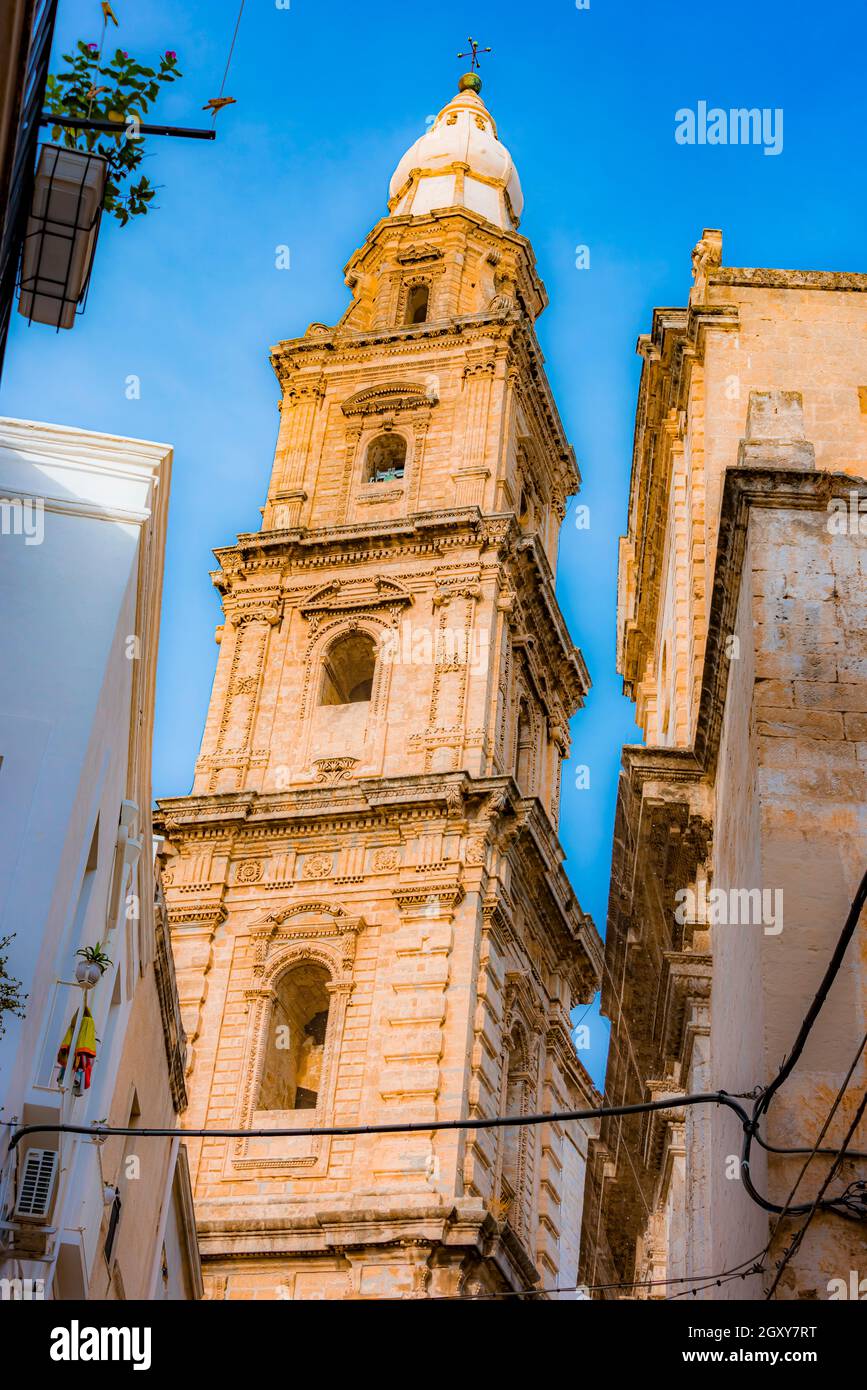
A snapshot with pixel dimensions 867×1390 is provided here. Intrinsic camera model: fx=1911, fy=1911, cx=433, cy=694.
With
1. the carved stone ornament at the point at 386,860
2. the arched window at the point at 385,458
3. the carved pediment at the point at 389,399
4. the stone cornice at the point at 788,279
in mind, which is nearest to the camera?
the stone cornice at the point at 788,279

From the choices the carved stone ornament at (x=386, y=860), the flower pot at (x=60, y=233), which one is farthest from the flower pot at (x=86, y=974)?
the carved stone ornament at (x=386, y=860)

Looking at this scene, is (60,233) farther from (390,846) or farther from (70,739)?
(390,846)

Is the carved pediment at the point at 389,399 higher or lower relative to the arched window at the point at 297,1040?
higher

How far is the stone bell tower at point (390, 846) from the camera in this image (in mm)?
29156

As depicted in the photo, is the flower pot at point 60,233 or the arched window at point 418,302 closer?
the flower pot at point 60,233

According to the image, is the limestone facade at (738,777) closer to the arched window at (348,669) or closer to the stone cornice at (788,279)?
the stone cornice at (788,279)

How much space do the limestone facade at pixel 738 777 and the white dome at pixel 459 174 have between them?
1153 inches

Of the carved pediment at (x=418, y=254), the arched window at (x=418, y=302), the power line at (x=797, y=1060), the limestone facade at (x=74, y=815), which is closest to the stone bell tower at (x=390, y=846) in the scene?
the arched window at (x=418, y=302)

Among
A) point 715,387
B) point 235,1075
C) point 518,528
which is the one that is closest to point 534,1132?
point 235,1075

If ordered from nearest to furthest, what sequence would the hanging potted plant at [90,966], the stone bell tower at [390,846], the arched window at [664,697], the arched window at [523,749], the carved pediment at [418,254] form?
the hanging potted plant at [90,966] → the arched window at [664,697] → the stone bell tower at [390,846] → the arched window at [523,749] → the carved pediment at [418,254]

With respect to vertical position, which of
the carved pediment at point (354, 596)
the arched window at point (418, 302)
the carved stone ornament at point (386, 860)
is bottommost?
the carved stone ornament at point (386, 860)

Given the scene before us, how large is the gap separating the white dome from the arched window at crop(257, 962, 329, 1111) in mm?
23214

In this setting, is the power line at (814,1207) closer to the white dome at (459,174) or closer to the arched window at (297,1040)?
the arched window at (297,1040)

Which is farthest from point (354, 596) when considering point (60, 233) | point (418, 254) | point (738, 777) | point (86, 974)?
point (60, 233)
